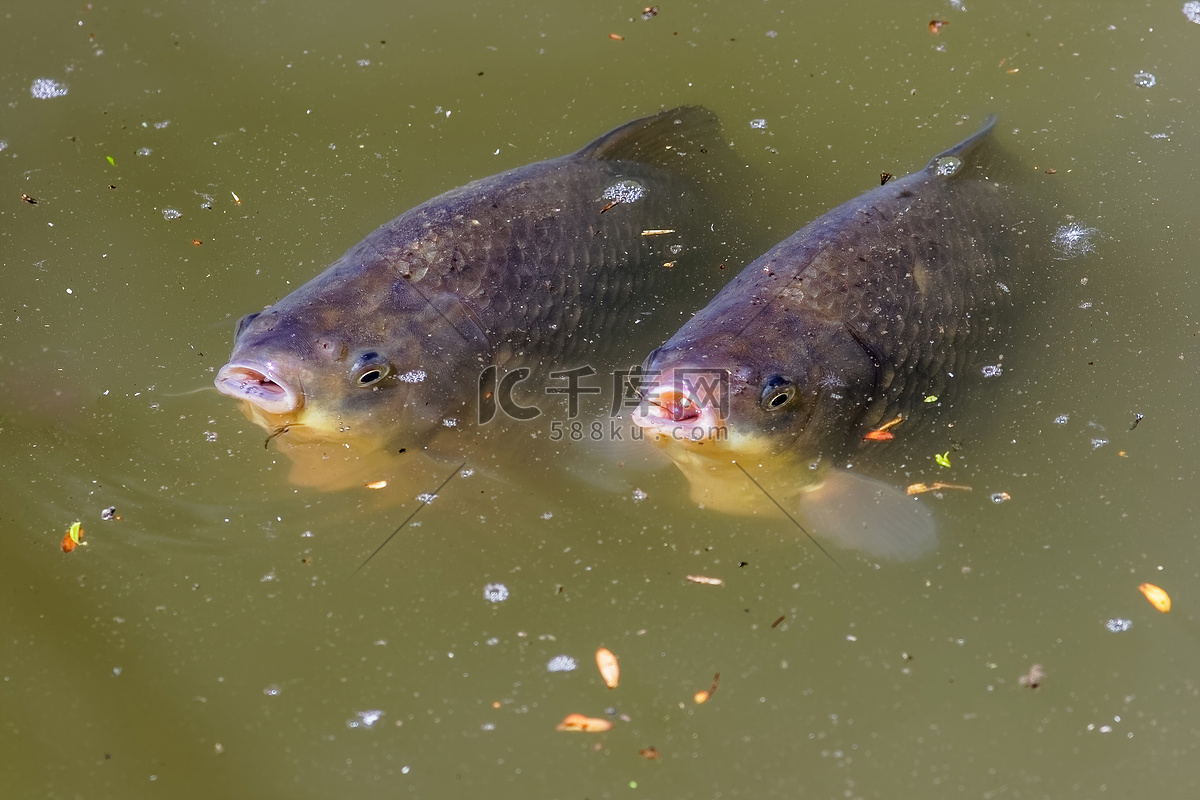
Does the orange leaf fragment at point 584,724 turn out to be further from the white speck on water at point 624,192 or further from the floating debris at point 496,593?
the white speck on water at point 624,192

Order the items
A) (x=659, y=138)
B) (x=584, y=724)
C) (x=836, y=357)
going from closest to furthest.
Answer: (x=584, y=724), (x=836, y=357), (x=659, y=138)

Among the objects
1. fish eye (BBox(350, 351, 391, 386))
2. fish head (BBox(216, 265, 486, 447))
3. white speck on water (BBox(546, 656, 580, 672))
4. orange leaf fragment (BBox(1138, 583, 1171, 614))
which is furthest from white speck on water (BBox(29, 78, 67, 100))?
orange leaf fragment (BBox(1138, 583, 1171, 614))

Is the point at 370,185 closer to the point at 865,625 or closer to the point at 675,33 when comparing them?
the point at 675,33

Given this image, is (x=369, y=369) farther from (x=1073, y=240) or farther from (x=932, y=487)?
(x=1073, y=240)

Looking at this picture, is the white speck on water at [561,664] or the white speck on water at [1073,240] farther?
the white speck on water at [1073,240]

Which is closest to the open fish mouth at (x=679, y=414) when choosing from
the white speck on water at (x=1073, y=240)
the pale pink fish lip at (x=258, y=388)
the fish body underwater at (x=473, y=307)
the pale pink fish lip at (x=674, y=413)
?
the pale pink fish lip at (x=674, y=413)

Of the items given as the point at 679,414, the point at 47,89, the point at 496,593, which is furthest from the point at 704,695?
the point at 47,89
